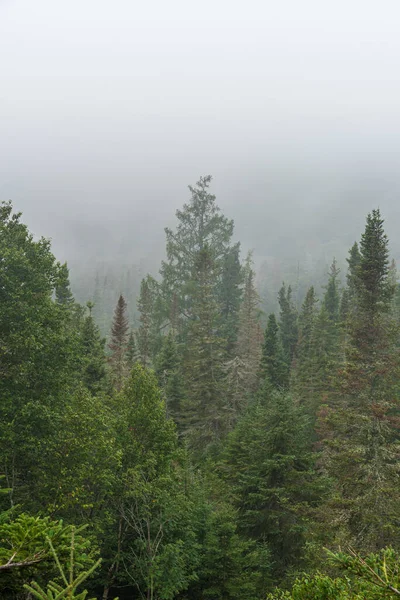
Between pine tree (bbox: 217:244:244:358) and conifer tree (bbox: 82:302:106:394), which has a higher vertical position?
pine tree (bbox: 217:244:244:358)

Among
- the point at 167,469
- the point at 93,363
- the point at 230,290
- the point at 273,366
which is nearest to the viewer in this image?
the point at 167,469

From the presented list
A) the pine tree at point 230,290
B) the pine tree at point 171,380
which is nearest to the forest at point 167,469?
the pine tree at point 171,380

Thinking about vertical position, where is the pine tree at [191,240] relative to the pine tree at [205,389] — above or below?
above

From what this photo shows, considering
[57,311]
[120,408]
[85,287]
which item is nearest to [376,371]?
[120,408]

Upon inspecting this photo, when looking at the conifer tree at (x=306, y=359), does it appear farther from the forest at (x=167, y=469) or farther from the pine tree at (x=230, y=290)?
the forest at (x=167, y=469)

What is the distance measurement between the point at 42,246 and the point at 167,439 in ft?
37.2

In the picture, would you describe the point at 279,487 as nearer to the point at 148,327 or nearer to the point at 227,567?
the point at 227,567

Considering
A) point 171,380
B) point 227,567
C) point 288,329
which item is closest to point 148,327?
point 171,380

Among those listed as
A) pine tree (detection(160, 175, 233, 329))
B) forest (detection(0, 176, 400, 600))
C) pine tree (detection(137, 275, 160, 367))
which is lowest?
forest (detection(0, 176, 400, 600))

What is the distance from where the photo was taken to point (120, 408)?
1816 centimetres

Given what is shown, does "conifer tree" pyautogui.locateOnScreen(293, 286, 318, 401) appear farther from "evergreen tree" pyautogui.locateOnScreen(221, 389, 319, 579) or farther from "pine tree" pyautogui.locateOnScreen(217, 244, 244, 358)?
"evergreen tree" pyautogui.locateOnScreen(221, 389, 319, 579)

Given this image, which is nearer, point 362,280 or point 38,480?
point 38,480

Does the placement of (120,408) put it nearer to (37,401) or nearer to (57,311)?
(37,401)

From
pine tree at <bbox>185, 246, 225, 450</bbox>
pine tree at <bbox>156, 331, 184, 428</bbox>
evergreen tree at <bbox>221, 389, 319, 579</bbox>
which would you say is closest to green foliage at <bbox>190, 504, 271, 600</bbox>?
evergreen tree at <bbox>221, 389, 319, 579</bbox>
